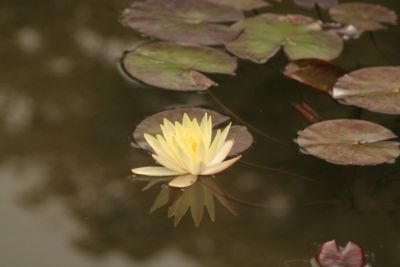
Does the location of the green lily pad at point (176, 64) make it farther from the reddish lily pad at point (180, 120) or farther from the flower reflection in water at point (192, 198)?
the flower reflection in water at point (192, 198)

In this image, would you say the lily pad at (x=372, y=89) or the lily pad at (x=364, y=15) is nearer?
the lily pad at (x=372, y=89)

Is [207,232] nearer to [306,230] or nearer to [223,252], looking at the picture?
[223,252]

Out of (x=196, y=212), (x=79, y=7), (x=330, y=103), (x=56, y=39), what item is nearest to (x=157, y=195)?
(x=196, y=212)

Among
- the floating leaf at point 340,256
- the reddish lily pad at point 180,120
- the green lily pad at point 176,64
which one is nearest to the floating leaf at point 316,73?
the green lily pad at point 176,64

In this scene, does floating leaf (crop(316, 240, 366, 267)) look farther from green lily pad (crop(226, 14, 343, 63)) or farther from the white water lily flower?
green lily pad (crop(226, 14, 343, 63))

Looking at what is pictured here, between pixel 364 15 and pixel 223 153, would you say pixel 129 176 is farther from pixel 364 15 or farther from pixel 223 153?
pixel 364 15

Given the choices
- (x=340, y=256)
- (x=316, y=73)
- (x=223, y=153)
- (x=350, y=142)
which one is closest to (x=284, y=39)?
(x=316, y=73)

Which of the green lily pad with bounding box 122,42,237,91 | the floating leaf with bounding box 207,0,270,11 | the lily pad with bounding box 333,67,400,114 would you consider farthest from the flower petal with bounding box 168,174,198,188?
the floating leaf with bounding box 207,0,270,11
